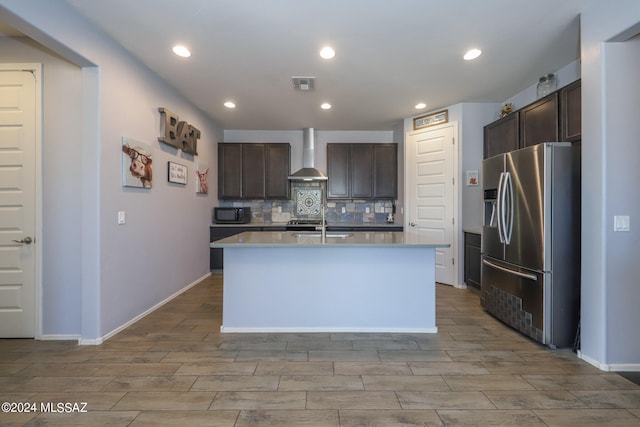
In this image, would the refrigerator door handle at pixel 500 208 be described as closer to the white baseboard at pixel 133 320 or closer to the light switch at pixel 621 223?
the light switch at pixel 621 223

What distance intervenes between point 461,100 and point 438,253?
2.30 meters

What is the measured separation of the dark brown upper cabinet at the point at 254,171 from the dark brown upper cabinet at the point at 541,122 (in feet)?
12.2

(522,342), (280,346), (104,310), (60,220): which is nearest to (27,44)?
(60,220)

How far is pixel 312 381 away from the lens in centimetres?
210

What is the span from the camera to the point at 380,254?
9.66ft

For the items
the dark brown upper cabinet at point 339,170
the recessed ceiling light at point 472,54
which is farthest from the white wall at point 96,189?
the recessed ceiling light at point 472,54

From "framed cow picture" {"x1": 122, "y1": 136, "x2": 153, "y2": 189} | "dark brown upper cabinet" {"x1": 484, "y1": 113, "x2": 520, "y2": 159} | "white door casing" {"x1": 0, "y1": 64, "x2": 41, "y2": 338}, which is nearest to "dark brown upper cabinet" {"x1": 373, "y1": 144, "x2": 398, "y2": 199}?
"dark brown upper cabinet" {"x1": 484, "y1": 113, "x2": 520, "y2": 159}

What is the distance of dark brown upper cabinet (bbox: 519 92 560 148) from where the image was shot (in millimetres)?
3037

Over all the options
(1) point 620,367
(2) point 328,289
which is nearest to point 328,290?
(2) point 328,289

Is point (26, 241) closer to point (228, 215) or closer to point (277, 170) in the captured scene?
point (228, 215)

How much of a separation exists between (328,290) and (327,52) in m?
2.33

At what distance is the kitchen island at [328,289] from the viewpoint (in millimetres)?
2945

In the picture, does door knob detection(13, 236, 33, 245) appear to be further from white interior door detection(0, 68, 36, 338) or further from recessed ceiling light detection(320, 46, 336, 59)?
recessed ceiling light detection(320, 46, 336, 59)

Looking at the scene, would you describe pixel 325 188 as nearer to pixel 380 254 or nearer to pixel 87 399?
pixel 380 254
